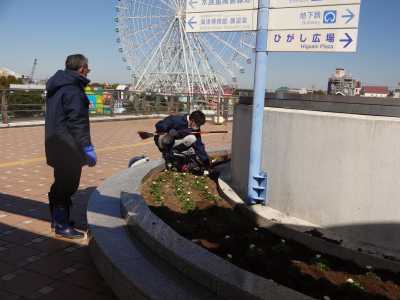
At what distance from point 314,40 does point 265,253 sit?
1.82m

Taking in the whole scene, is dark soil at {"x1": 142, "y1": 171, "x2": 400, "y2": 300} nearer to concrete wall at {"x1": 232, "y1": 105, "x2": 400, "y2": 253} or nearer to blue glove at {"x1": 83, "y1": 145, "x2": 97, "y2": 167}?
concrete wall at {"x1": 232, "y1": 105, "x2": 400, "y2": 253}

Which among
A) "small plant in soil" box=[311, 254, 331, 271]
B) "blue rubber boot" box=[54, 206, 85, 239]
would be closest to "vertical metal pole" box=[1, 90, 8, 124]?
"blue rubber boot" box=[54, 206, 85, 239]

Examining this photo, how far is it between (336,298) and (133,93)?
1561 cm

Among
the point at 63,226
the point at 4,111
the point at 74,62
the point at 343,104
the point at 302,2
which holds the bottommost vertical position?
the point at 63,226

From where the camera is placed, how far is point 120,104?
1692 centimetres

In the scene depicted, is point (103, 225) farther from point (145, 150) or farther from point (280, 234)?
point (145, 150)

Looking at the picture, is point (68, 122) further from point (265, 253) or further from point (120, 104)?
point (120, 104)

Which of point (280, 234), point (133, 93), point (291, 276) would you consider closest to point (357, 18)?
point (280, 234)

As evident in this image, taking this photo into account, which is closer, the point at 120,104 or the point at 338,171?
the point at 338,171

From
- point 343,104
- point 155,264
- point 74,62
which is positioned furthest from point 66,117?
point 343,104

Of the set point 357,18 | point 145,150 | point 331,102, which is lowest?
point 145,150

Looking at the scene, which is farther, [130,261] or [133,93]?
[133,93]

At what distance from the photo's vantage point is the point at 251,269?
266cm

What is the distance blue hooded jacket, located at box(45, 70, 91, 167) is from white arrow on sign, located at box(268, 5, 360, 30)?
1.79 metres
